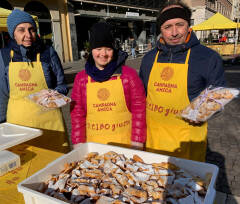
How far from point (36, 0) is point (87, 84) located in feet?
50.1

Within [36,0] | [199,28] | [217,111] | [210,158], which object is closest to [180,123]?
[217,111]

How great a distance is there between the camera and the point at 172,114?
1.90 meters

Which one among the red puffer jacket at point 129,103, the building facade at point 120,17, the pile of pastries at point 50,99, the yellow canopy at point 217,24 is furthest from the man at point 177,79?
the yellow canopy at point 217,24

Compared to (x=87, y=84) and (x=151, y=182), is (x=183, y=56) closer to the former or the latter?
(x=87, y=84)

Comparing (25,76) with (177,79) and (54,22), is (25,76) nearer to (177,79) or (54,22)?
(177,79)

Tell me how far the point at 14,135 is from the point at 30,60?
2.62 ft

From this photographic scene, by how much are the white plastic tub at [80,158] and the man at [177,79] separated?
522mm

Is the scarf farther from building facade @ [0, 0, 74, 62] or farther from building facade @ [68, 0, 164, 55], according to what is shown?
building facade @ [0, 0, 74, 62]

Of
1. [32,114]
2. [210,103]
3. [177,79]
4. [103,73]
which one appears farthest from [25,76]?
[210,103]

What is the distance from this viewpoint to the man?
1.78m

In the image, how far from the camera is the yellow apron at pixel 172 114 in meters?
1.86

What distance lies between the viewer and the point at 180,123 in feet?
6.21

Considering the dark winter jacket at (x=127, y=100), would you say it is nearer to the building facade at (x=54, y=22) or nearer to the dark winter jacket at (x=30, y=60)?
the dark winter jacket at (x=30, y=60)

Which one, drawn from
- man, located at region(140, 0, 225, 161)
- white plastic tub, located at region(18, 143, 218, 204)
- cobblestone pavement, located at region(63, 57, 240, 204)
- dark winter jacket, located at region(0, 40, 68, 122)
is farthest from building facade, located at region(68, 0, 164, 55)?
white plastic tub, located at region(18, 143, 218, 204)
